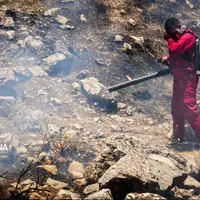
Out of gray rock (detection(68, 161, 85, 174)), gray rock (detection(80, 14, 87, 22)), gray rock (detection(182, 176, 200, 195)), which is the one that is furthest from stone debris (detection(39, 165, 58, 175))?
gray rock (detection(80, 14, 87, 22))

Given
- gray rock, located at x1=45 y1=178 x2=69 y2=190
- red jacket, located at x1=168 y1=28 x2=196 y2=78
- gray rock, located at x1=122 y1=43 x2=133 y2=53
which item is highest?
red jacket, located at x1=168 y1=28 x2=196 y2=78

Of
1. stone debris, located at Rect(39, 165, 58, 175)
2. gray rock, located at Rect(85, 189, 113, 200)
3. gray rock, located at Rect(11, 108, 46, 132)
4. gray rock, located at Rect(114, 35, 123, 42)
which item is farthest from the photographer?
gray rock, located at Rect(114, 35, 123, 42)

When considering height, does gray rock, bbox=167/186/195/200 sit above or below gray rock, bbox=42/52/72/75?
above

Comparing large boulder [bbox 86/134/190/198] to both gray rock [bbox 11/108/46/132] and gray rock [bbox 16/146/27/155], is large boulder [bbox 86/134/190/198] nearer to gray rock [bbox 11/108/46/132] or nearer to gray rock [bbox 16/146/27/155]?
gray rock [bbox 16/146/27/155]

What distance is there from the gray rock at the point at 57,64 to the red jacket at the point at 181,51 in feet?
6.91

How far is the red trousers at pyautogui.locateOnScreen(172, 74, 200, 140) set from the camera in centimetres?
391

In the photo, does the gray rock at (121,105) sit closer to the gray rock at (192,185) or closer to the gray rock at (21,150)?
the gray rock at (21,150)

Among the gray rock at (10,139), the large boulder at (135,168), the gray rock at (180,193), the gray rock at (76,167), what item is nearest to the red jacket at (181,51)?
the large boulder at (135,168)

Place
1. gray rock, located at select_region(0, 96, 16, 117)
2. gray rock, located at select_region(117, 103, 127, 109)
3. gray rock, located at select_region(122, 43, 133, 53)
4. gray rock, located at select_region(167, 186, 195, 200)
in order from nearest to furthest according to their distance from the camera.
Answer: gray rock, located at select_region(167, 186, 195, 200)
gray rock, located at select_region(0, 96, 16, 117)
gray rock, located at select_region(117, 103, 127, 109)
gray rock, located at select_region(122, 43, 133, 53)

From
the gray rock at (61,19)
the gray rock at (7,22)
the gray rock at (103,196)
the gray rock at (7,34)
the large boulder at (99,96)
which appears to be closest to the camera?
the gray rock at (103,196)

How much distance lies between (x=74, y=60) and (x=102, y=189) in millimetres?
3411

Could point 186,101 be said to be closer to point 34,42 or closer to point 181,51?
point 181,51

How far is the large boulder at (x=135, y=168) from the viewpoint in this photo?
2.65 meters

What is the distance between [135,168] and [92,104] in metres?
2.21
